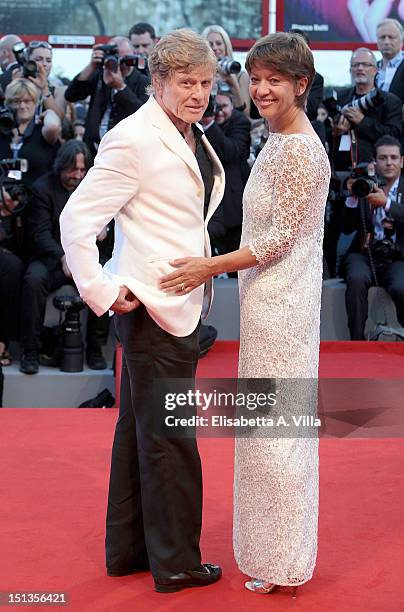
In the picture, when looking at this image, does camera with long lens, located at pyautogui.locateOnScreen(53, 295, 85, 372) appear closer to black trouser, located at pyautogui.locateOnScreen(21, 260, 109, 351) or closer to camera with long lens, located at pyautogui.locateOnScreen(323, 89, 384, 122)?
black trouser, located at pyautogui.locateOnScreen(21, 260, 109, 351)

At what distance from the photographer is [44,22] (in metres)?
7.34

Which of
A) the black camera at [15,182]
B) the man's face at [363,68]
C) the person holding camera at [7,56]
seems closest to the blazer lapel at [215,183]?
the black camera at [15,182]

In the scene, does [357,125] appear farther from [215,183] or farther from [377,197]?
[215,183]

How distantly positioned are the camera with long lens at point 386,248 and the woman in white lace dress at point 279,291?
3171 mm

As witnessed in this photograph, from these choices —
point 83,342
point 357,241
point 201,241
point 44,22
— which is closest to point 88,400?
point 83,342

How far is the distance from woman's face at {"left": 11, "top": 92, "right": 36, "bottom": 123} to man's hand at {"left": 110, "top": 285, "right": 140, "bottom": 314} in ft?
11.6

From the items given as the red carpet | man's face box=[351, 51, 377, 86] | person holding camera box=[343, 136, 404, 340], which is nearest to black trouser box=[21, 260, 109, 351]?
the red carpet

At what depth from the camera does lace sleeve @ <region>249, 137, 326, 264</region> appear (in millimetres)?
2453

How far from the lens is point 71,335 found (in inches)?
210

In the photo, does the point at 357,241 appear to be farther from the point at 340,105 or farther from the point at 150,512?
the point at 150,512

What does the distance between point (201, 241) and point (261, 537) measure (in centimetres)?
74

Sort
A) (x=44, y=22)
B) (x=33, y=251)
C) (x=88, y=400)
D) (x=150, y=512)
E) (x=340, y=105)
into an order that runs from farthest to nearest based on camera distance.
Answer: (x=44, y=22), (x=340, y=105), (x=33, y=251), (x=88, y=400), (x=150, y=512)

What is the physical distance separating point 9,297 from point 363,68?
2.39 m

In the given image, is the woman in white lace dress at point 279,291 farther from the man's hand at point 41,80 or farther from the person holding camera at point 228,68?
the man's hand at point 41,80
